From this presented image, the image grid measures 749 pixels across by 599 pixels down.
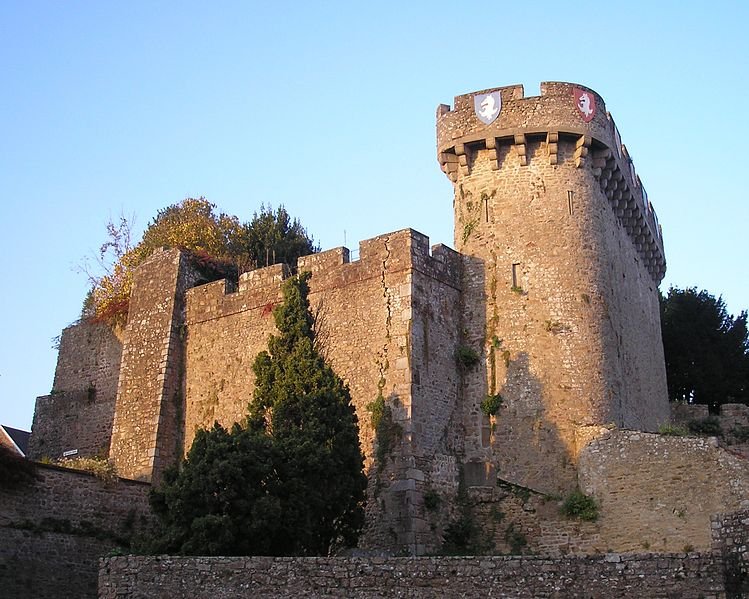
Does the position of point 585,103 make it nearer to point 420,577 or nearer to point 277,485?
point 277,485

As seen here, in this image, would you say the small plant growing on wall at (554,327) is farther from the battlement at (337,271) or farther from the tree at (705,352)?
the tree at (705,352)

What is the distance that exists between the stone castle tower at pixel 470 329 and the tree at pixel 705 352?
5.85m

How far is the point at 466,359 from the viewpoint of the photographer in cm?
2391

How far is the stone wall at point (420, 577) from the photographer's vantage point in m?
12.9

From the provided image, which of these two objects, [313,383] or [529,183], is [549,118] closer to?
[529,183]

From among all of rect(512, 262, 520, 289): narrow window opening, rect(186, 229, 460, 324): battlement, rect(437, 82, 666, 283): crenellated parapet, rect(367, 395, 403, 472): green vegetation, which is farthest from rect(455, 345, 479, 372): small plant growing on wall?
→ rect(437, 82, 666, 283): crenellated parapet

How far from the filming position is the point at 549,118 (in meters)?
24.8

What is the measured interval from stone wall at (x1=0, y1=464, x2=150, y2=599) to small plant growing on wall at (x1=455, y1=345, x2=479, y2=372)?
819 centimetres

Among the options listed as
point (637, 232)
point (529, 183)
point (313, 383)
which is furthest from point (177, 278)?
point (637, 232)

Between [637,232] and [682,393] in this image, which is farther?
[682,393]

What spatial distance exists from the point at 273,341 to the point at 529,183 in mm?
7287

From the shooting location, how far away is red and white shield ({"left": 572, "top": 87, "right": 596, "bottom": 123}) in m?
25.1

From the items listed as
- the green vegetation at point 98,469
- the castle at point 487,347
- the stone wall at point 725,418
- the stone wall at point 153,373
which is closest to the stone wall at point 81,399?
the stone wall at point 153,373

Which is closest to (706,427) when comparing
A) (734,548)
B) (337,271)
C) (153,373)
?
(337,271)
